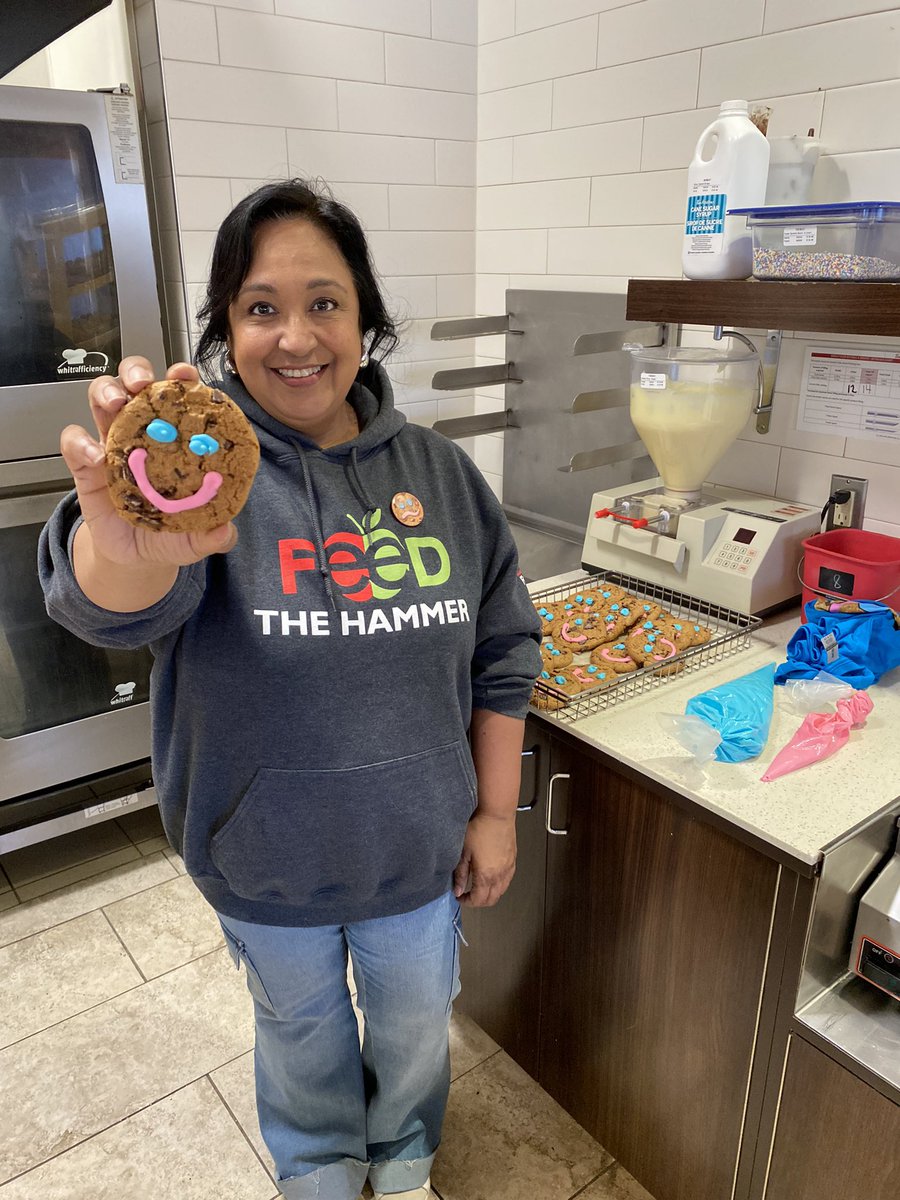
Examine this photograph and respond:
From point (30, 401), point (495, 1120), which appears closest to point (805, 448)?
point (495, 1120)

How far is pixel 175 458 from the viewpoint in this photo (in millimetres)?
733

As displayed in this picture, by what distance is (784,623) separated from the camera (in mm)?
1619

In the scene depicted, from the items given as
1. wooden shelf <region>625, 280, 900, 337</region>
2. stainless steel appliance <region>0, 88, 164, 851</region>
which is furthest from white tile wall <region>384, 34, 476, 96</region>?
wooden shelf <region>625, 280, 900, 337</region>

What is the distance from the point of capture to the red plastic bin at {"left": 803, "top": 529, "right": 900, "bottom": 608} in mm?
1467

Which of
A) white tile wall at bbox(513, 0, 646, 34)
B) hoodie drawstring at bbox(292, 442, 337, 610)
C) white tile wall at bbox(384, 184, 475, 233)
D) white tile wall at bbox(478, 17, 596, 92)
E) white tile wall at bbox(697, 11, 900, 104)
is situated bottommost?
hoodie drawstring at bbox(292, 442, 337, 610)

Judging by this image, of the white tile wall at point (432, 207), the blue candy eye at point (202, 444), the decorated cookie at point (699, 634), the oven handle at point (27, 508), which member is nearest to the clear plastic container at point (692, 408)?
the decorated cookie at point (699, 634)

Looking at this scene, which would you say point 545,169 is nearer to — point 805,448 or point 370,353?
point 805,448

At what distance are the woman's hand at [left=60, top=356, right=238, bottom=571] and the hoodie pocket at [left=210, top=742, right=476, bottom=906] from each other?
331 millimetres

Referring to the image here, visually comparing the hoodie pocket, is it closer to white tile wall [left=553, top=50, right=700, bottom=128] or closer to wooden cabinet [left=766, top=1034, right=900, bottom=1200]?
wooden cabinet [left=766, top=1034, right=900, bottom=1200]

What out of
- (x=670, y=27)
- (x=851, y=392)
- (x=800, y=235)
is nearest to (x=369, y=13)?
(x=670, y=27)

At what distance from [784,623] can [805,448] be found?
0.35 m

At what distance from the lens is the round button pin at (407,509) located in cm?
109

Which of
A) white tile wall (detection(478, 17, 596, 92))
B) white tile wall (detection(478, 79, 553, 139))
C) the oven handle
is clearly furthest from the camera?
white tile wall (detection(478, 79, 553, 139))

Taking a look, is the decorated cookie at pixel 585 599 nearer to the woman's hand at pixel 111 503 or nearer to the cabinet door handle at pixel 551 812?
the cabinet door handle at pixel 551 812
